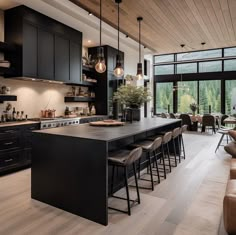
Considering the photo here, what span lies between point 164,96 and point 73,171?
1007 centimetres

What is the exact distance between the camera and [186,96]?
452 inches

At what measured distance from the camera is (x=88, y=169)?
2564 mm

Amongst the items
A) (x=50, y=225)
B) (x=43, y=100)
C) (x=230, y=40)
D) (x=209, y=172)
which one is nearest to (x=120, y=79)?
(x=43, y=100)

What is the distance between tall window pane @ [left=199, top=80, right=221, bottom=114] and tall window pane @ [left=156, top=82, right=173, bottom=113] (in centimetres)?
154

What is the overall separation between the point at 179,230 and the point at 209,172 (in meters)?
2.22

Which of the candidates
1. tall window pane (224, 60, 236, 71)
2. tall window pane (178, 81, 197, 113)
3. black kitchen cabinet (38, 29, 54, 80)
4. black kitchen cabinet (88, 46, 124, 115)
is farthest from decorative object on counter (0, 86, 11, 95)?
tall window pane (224, 60, 236, 71)

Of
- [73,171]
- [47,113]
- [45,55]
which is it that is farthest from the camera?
[47,113]

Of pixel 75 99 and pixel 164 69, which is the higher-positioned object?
pixel 164 69

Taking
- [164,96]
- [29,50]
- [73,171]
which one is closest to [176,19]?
[29,50]

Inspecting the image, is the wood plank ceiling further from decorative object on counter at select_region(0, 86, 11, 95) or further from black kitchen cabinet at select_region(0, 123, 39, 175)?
black kitchen cabinet at select_region(0, 123, 39, 175)

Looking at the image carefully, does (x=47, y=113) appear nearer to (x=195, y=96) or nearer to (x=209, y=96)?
(x=195, y=96)

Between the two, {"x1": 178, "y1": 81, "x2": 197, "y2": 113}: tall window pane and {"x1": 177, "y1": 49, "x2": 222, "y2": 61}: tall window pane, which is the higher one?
{"x1": 177, "y1": 49, "x2": 222, "y2": 61}: tall window pane

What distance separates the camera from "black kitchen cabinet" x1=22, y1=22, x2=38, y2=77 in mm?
4500

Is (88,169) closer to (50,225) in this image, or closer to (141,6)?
(50,225)
